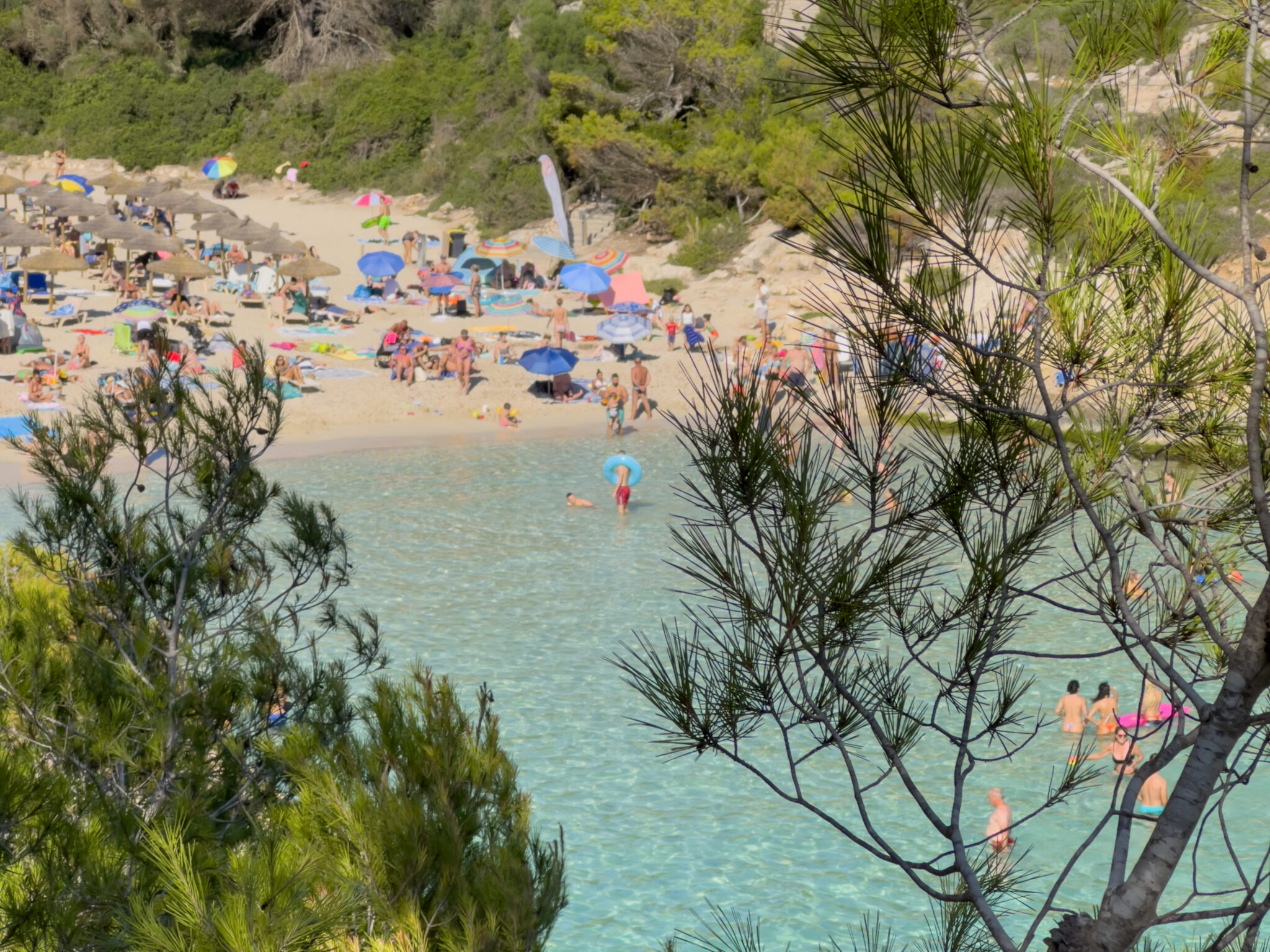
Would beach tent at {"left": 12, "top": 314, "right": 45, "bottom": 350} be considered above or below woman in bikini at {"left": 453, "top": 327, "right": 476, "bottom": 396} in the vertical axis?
above

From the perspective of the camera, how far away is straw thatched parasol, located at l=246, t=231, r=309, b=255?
2686cm

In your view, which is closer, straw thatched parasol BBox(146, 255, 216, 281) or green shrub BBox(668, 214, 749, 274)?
straw thatched parasol BBox(146, 255, 216, 281)

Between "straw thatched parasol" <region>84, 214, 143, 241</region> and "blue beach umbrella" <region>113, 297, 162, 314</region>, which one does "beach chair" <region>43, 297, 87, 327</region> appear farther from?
"straw thatched parasol" <region>84, 214, 143, 241</region>

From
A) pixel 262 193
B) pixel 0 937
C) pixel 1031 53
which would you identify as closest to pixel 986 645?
pixel 1031 53

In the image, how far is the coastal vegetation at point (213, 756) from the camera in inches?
137

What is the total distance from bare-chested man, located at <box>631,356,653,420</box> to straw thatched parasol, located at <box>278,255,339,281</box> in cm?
652

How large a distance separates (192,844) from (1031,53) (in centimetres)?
296

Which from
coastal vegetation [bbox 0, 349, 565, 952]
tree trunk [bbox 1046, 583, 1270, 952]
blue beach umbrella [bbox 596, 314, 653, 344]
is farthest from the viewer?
blue beach umbrella [bbox 596, 314, 653, 344]

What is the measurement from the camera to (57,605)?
6035 mm

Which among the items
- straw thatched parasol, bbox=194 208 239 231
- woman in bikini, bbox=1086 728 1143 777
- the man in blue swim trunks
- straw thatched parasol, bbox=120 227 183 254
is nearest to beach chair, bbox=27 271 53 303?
straw thatched parasol, bbox=120 227 183 254

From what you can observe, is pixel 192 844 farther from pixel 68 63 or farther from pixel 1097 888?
pixel 68 63

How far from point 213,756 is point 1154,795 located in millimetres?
6596

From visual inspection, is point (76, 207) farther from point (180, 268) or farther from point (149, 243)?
point (180, 268)

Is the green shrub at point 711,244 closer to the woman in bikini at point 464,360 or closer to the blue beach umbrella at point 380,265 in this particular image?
the blue beach umbrella at point 380,265
